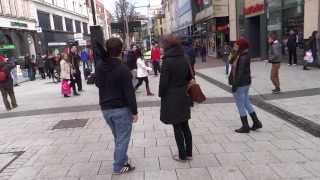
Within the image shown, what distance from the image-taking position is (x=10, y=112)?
11.4 m

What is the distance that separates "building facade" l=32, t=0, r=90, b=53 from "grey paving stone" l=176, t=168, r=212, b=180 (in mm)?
Result: 34079

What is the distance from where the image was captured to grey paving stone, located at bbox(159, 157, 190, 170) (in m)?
5.43

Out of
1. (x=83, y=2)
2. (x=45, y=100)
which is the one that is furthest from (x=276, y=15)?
(x=83, y=2)

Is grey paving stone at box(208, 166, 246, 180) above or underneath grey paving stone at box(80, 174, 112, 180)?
above

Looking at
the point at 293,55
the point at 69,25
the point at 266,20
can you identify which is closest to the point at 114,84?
the point at 293,55

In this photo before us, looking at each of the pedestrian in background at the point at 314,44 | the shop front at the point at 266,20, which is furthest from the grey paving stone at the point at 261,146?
the shop front at the point at 266,20

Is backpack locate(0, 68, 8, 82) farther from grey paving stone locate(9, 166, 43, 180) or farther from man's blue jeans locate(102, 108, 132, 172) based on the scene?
man's blue jeans locate(102, 108, 132, 172)

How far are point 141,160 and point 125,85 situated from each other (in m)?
1.39

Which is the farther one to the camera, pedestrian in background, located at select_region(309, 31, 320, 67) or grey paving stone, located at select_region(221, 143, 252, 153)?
pedestrian in background, located at select_region(309, 31, 320, 67)

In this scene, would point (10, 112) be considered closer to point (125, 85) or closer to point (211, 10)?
point (125, 85)

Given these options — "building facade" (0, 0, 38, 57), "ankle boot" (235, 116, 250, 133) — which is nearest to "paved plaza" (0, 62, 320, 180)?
"ankle boot" (235, 116, 250, 133)

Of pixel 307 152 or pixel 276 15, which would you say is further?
pixel 276 15

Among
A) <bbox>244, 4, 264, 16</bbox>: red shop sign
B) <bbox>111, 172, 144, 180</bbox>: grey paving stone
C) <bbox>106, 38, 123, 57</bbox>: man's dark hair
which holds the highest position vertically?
<bbox>244, 4, 264, 16</bbox>: red shop sign

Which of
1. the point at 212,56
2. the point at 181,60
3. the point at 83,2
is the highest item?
the point at 83,2
